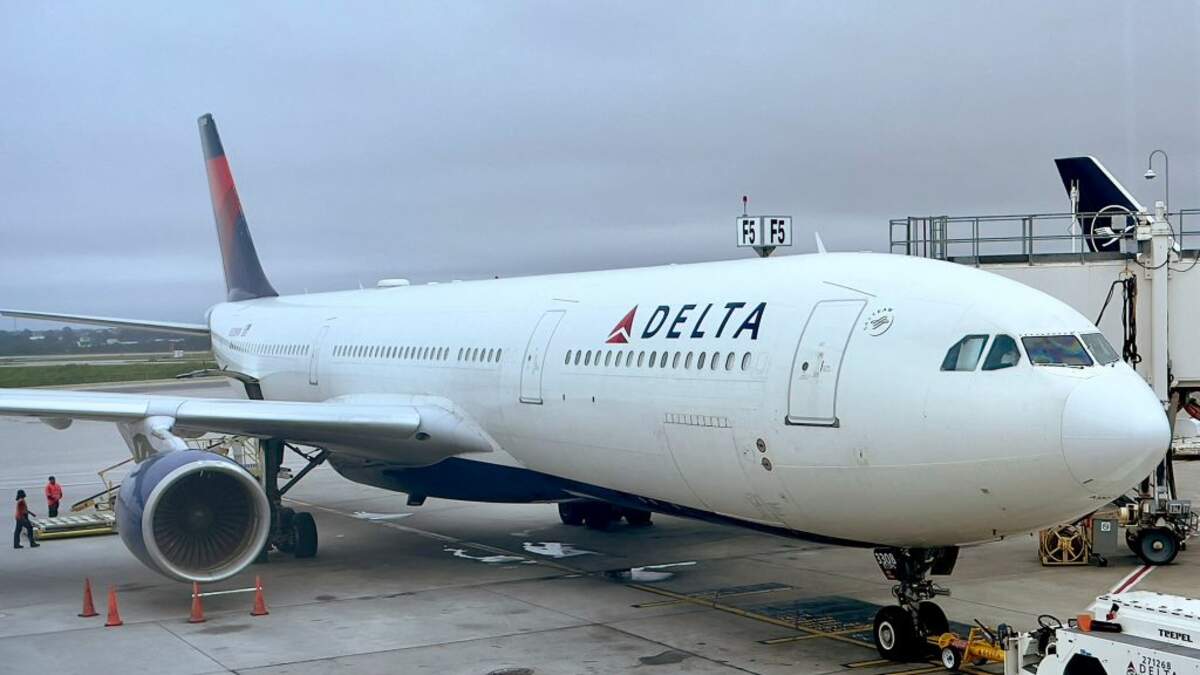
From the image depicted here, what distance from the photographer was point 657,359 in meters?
14.6

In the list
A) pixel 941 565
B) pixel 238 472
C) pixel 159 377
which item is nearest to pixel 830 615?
pixel 941 565

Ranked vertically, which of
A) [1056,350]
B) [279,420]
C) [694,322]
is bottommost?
[279,420]

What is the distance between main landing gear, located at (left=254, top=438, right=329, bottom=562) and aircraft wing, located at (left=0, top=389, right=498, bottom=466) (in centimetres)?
111

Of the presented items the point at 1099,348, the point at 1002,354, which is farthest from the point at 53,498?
the point at 1099,348

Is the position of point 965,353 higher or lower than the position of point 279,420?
higher

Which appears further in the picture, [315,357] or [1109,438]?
[315,357]

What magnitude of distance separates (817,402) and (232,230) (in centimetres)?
2137

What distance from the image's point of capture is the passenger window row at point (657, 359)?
13516 millimetres

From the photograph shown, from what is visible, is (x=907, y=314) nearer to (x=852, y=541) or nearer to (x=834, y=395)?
(x=834, y=395)

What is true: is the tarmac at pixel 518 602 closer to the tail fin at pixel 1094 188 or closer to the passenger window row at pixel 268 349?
the passenger window row at pixel 268 349

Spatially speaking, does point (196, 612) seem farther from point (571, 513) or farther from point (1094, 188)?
point (1094, 188)

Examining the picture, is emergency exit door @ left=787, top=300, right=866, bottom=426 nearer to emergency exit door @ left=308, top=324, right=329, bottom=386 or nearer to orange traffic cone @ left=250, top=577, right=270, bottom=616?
orange traffic cone @ left=250, top=577, right=270, bottom=616

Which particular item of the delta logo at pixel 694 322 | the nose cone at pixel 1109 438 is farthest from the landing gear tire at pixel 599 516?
the nose cone at pixel 1109 438

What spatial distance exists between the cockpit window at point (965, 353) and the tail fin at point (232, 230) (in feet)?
70.7
